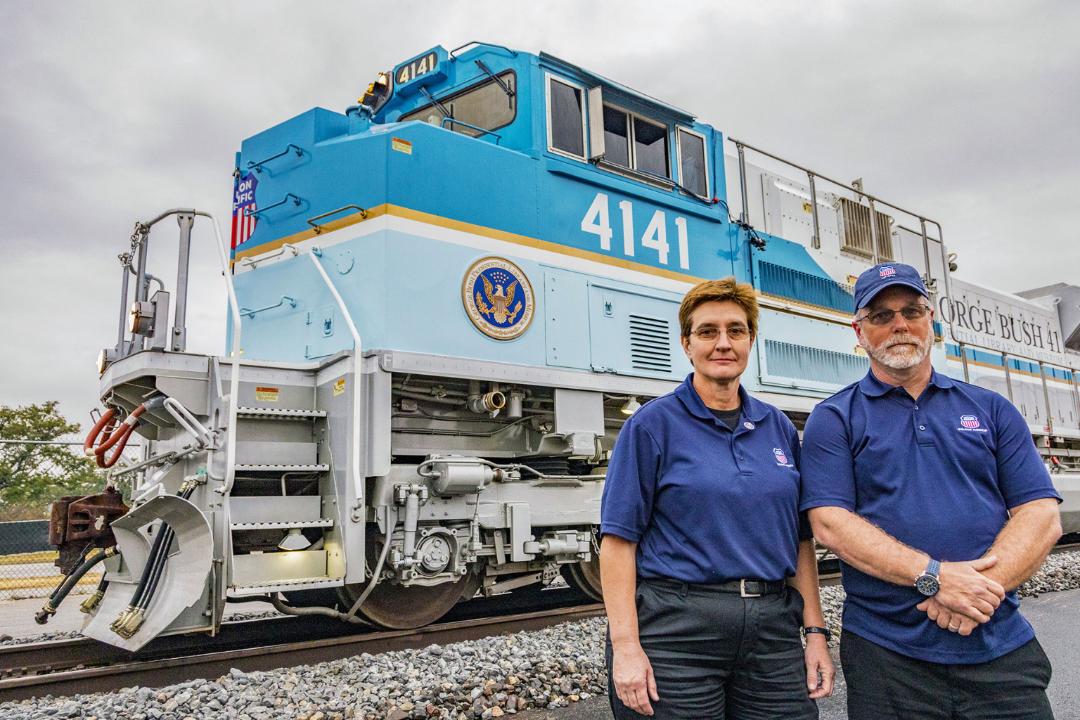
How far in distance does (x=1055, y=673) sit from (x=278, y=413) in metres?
4.43

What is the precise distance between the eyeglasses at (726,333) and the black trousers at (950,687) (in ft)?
2.75

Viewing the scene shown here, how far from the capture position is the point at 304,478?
4887 millimetres

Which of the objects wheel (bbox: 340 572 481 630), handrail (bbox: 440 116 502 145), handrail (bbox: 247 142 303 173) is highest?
handrail (bbox: 440 116 502 145)

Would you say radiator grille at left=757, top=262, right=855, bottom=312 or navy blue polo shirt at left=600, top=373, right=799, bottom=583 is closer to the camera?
navy blue polo shirt at left=600, top=373, right=799, bottom=583

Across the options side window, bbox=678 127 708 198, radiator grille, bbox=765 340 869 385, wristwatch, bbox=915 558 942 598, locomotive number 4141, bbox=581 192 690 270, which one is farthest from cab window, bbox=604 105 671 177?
wristwatch, bbox=915 558 942 598

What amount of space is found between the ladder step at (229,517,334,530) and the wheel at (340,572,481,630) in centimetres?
69

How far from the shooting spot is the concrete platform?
11.1 feet

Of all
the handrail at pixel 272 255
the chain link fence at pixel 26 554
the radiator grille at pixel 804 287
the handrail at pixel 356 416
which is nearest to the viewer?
the handrail at pixel 356 416

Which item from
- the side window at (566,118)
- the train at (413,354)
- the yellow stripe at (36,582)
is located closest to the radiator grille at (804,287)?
the train at (413,354)

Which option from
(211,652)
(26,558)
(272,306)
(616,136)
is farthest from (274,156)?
(26,558)

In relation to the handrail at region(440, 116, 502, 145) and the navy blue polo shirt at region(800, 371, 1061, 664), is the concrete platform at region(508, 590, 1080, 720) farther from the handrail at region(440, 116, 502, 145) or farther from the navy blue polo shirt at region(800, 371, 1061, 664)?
the handrail at region(440, 116, 502, 145)

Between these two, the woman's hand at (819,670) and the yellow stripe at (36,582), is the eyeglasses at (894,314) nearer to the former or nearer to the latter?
the woman's hand at (819,670)

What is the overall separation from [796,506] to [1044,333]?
45.3ft

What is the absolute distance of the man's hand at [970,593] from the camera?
178cm
